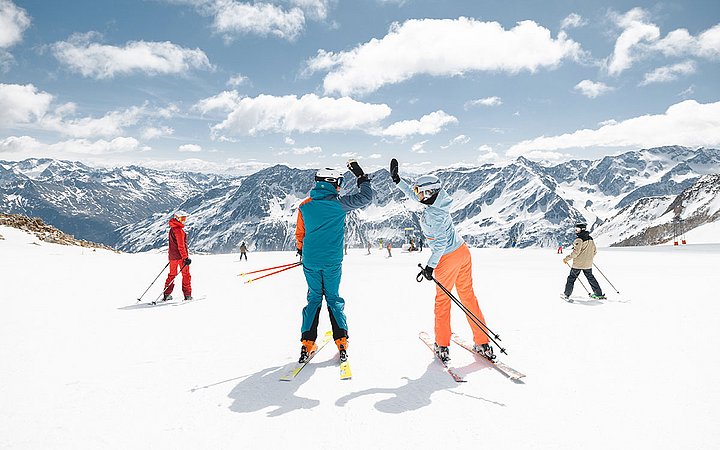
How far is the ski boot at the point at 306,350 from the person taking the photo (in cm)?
574

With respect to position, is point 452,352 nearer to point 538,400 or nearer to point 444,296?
point 444,296

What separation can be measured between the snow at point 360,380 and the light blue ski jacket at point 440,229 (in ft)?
5.51

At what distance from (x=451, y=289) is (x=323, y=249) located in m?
2.07

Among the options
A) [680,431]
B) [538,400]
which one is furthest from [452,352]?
[680,431]

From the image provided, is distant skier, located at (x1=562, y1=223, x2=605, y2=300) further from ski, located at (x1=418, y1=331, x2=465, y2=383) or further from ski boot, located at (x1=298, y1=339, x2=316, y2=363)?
ski boot, located at (x1=298, y1=339, x2=316, y2=363)

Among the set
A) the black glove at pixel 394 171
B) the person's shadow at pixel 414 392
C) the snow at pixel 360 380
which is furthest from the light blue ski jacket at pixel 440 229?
the snow at pixel 360 380

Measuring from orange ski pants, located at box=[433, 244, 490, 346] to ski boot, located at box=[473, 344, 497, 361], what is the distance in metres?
0.06

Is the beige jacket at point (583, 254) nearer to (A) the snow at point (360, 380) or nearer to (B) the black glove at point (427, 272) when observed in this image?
(A) the snow at point (360, 380)

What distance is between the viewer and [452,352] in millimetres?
6238

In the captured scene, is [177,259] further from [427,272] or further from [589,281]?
[589,281]

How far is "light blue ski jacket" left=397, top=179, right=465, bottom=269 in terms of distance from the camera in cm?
583

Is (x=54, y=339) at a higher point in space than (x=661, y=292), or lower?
higher

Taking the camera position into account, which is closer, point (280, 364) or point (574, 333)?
point (280, 364)

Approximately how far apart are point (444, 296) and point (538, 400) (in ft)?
6.11
